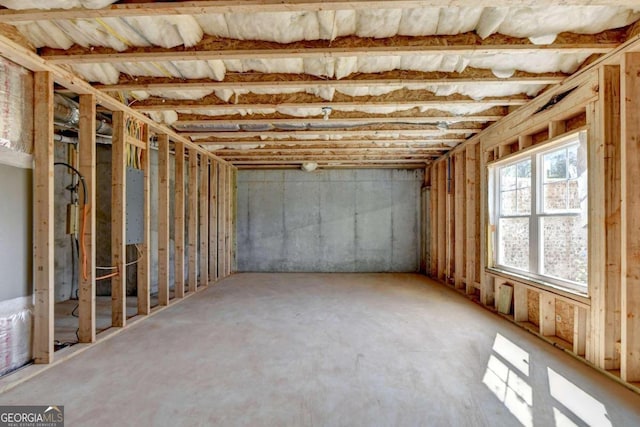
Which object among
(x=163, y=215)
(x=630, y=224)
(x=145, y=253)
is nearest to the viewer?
(x=630, y=224)

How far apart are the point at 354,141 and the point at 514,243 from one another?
8.73 feet

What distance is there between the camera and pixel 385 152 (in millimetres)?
6184

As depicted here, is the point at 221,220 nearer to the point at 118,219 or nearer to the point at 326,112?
the point at 118,219

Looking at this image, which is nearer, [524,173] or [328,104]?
[328,104]

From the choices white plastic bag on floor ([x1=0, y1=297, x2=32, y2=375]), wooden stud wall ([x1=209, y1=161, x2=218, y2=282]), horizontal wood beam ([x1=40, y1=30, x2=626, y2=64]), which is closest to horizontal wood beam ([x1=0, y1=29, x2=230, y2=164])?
horizontal wood beam ([x1=40, y1=30, x2=626, y2=64])

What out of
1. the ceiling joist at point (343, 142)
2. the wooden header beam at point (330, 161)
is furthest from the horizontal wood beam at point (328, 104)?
the wooden header beam at point (330, 161)

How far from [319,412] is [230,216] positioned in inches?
226

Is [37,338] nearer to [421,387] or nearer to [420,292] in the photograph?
[421,387]

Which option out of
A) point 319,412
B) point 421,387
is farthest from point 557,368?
point 319,412

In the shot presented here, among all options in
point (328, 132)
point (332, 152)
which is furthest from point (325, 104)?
point (332, 152)

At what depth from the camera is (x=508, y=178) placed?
426 centimetres

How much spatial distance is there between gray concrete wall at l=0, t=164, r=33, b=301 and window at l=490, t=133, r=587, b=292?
185 inches

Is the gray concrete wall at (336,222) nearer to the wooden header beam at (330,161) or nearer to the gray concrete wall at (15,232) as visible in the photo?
the wooden header beam at (330,161)

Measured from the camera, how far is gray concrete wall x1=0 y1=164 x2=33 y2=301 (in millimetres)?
2477
